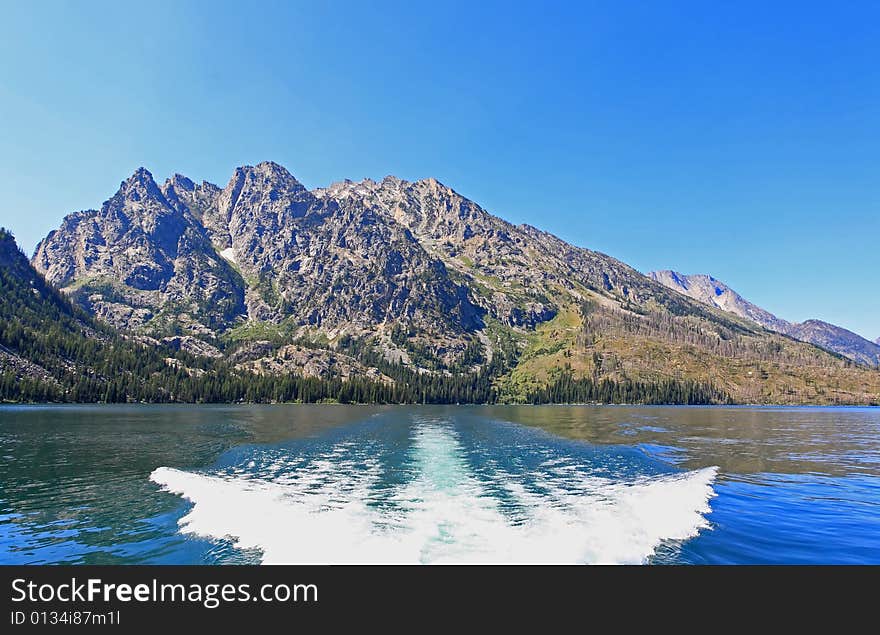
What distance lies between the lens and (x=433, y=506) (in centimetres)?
3353

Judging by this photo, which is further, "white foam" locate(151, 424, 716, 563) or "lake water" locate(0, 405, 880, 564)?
"lake water" locate(0, 405, 880, 564)

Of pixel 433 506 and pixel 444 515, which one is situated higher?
pixel 444 515

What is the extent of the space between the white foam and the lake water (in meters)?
0.14

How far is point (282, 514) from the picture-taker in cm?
3097

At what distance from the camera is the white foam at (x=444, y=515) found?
24016 millimetres

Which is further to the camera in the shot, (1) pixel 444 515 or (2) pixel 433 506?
(2) pixel 433 506

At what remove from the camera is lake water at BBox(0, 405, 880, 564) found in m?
24.3

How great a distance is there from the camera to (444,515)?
3091cm

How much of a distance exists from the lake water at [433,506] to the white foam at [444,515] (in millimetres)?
144

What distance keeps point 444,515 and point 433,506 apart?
2771 mm

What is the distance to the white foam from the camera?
78.8 ft

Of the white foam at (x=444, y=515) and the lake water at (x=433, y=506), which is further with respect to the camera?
the lake water at (x=433, y=506)
